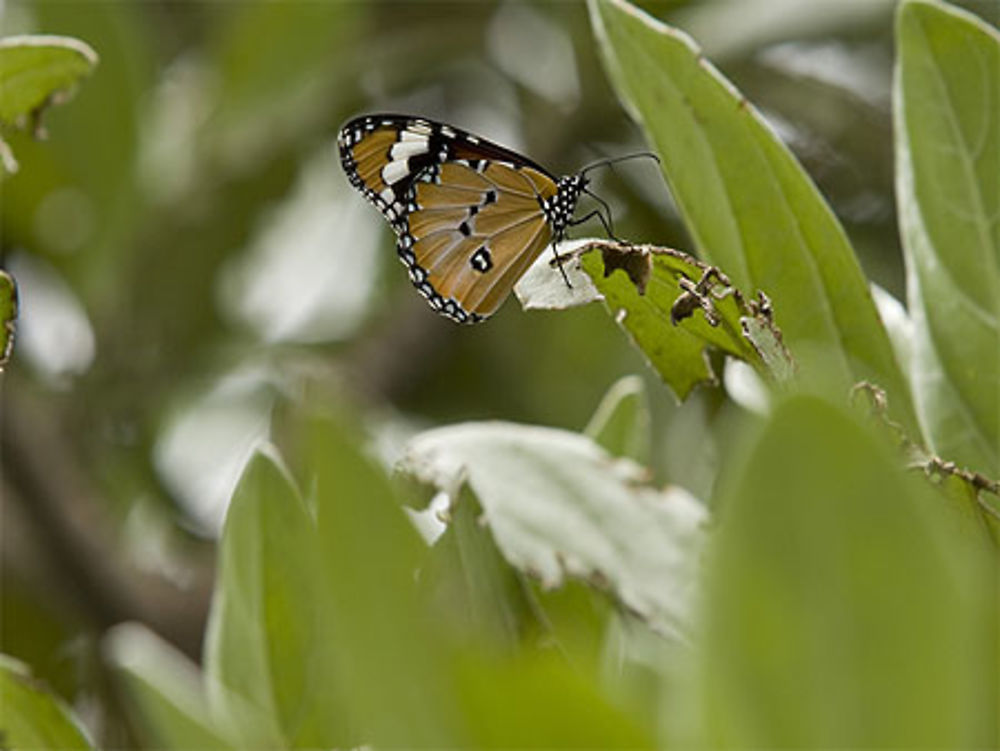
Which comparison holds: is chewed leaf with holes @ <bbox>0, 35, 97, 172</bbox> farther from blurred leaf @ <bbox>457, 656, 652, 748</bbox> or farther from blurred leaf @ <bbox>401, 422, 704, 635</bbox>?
blurred leaf @ <bbox>457, 656, 652, 748</bbox>

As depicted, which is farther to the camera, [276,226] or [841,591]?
[276,226]

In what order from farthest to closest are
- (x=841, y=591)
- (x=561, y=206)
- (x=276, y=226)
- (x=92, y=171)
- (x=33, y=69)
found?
(x=276, y=226) → (x=92, y=171) → (x=561, y=206) → (x=33, y=69) → (x=841, y=591)

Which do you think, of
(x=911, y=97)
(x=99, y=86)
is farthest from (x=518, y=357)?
(x=911, y=97)

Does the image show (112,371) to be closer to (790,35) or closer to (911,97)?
(790,35)

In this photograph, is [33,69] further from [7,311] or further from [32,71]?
[7,311]

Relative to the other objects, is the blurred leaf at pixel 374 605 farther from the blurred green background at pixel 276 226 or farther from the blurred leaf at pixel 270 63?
the blurred leaf at pixel 270 63

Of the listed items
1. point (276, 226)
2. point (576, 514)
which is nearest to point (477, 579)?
point (576, 514)

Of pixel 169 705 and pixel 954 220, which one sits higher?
pixel 954 220
